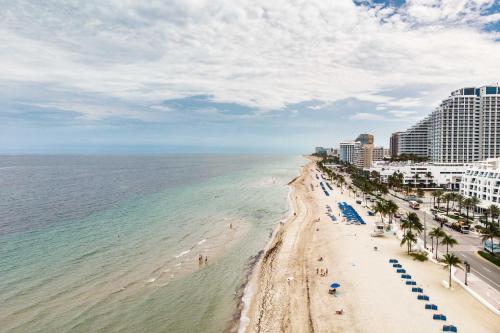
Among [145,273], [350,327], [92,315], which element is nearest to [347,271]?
[350,327]

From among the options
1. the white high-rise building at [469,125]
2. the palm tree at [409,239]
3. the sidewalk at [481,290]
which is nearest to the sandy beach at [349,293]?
the sidewalk at [481,290]

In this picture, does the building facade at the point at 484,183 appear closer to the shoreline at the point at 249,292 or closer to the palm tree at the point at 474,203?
the palm tree at the point at 474,203

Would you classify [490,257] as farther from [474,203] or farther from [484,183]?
[484,183]

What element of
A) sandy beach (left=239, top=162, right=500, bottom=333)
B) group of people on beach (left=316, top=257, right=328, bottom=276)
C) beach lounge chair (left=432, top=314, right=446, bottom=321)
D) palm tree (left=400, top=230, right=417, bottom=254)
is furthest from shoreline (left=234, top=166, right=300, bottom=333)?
palm tree (left=400, top=230, right=417, bottom=254)

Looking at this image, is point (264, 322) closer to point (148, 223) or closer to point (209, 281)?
point (209, 281)

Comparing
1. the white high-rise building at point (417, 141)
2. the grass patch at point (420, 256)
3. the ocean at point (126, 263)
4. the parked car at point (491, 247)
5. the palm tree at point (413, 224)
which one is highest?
the white high-rise building at point (417, 141)

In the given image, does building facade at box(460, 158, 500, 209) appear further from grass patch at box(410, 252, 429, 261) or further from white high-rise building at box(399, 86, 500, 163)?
white high-rise building at box(399, 86, 500, 163)

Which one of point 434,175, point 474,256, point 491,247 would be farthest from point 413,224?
point 434,175
